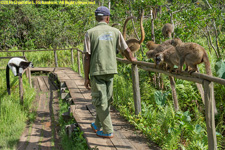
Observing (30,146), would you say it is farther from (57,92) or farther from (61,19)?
(61,19)

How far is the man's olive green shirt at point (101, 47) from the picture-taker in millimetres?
3002

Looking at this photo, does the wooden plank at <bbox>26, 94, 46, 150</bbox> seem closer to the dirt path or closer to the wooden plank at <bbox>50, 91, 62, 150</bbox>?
the dirt path

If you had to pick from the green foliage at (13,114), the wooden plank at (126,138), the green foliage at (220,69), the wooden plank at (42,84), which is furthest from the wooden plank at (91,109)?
the wooden plank at (42,84)

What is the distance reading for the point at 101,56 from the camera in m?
3.05

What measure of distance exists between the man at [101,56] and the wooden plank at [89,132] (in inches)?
11.8

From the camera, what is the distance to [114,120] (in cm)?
429

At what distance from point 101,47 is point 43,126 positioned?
12.2 feet

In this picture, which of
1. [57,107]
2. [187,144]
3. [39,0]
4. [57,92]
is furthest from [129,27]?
[39,0]

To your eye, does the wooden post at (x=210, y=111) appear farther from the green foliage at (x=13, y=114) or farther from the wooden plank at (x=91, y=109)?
the green foliage at (x=13, y=114)

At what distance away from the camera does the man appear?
3.01 meters

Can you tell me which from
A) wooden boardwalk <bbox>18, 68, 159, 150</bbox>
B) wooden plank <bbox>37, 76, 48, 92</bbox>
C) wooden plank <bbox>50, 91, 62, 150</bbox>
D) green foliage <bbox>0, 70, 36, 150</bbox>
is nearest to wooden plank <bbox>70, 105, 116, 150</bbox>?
wooden boardwalk <bbox>18, 68, 159, 150</bbox>

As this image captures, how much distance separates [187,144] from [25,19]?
13.2 m

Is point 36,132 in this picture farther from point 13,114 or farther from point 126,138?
point 126,138

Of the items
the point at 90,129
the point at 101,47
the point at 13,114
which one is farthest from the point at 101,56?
the point at 13,114
